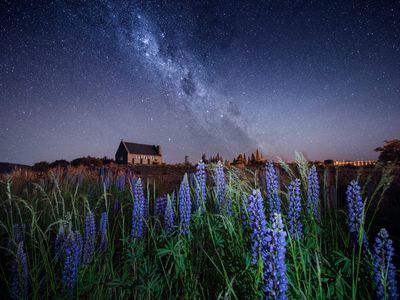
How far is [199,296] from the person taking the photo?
2307 millimetres

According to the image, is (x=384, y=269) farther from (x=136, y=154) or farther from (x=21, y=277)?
(x=136, y=154)

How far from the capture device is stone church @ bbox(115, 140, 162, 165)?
248ft

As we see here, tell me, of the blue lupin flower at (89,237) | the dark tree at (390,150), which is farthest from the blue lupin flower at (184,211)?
the dark tree at (390,150)

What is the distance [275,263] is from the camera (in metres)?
1.31

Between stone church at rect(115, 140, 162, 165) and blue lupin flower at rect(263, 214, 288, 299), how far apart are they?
72.9 metres

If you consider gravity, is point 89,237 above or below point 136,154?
below

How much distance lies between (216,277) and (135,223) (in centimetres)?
122

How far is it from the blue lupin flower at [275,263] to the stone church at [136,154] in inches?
2868

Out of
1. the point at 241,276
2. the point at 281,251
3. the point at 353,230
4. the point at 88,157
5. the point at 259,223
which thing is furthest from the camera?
the point at 88,157

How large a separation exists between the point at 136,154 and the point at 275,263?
261 feet

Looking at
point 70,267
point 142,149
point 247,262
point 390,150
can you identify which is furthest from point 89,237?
point 142,149

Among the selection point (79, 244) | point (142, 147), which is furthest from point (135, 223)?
point (142, 147)

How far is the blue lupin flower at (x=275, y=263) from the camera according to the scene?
4.21ft

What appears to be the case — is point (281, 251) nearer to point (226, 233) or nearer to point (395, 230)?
point (226, 233)
